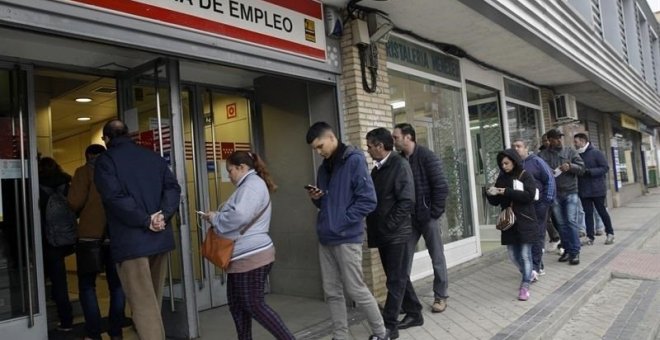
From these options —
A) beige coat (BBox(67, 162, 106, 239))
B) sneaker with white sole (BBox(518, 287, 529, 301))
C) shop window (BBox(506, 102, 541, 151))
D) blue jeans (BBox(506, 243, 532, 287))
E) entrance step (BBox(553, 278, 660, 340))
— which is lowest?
entrance step (BBox(553, 278, 660, 340))

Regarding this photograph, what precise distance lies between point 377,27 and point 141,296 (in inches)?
145

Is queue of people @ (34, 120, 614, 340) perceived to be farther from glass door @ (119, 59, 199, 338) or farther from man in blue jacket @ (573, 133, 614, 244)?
man in blue jacket @ (573, 133, 614, 244)

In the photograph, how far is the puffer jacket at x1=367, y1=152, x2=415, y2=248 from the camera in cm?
397

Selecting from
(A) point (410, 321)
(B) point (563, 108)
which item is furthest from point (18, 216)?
(B) point (563, 108)

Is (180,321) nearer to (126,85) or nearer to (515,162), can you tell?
(126,85)

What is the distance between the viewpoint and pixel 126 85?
4.80 m

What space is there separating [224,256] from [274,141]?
8.86ft

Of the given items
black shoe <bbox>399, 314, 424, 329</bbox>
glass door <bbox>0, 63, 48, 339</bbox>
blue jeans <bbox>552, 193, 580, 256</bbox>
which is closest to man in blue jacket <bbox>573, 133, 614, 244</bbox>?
blue jeans <bbox>552, 193, 580, 256</bbox>

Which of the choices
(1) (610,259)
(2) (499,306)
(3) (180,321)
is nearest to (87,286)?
(3) (180,321)

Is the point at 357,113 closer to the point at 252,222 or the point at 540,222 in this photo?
the point at 252,222

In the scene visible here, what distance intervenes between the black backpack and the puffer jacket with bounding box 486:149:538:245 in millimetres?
4132

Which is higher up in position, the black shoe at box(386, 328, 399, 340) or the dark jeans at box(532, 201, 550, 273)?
the dark jeans at box(532, 201, 550, 273)

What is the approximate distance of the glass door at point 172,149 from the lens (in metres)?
4.25

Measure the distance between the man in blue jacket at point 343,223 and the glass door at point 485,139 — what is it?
5563mm
